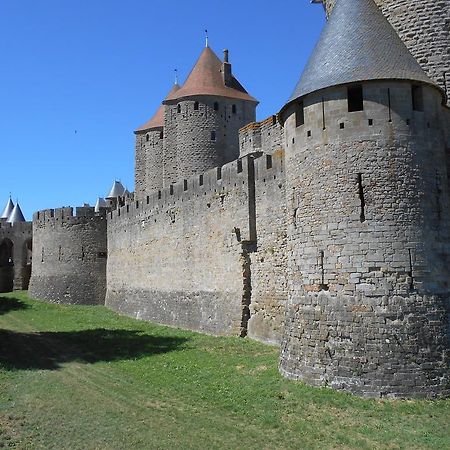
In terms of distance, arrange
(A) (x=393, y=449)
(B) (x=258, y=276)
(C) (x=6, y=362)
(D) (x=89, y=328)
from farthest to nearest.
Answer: (D) (x=89, y=328), (B) (x=258, y=276), (C) (x=6, y=362), (A) (x=393, y=449)

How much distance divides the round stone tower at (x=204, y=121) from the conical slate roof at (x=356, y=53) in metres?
15.7

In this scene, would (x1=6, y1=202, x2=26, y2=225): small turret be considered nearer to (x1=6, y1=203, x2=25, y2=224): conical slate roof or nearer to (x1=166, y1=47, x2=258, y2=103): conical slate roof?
(x1=6, y1=203, x2=25, y2=224): conical slate roof

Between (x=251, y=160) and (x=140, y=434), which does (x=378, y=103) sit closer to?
(x=251, y=160)

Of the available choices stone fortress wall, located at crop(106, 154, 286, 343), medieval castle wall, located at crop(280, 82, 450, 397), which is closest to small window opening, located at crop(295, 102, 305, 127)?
medieval castle wall, located at crop(280, 82, 450, 397)

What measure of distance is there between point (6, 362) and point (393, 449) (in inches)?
373

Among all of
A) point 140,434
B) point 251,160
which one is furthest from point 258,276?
point 140,434

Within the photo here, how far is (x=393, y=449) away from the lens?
290 inches

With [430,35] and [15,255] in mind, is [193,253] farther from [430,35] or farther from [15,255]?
[15,255]

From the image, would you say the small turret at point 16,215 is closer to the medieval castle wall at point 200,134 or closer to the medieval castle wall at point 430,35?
the medieval castle wall at point 200,134

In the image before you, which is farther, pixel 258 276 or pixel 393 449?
pixel 258 276

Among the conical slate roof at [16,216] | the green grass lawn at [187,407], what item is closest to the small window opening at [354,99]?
the green grass lawn at [187,407]

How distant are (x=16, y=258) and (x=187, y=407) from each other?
3320cm

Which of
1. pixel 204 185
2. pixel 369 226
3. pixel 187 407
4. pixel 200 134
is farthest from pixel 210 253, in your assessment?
pixel 200 134

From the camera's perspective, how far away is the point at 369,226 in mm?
9953
